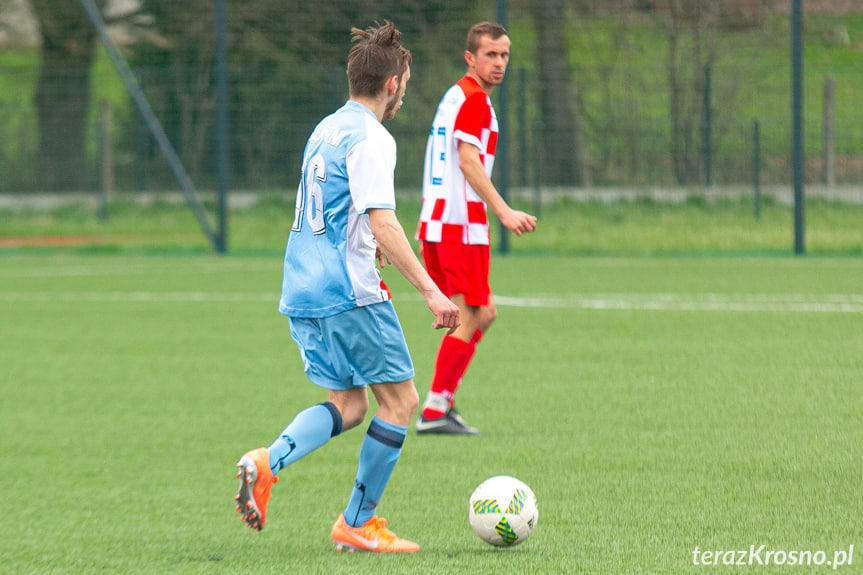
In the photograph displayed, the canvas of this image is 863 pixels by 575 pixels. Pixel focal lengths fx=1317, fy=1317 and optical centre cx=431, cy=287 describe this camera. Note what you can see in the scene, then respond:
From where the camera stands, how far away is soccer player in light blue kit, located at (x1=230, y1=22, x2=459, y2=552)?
4102mm

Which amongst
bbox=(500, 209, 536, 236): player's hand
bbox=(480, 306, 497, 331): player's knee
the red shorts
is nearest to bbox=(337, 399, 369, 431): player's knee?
bbox=(500, 209, 536, 236): player's hand

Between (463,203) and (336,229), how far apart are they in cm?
240

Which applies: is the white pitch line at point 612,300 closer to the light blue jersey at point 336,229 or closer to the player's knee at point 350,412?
the player's knee at point 350,412

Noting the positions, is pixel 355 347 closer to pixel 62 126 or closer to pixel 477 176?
pixel 477 176

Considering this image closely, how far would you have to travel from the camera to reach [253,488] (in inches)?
153

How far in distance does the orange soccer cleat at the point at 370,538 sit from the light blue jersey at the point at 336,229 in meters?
0.69

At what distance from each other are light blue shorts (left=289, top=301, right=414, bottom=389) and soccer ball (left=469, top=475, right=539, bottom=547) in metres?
0.46

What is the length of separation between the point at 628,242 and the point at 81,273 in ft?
21.8

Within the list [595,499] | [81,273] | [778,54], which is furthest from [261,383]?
[778,54]

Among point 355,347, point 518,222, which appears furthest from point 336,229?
Result: point 518,222

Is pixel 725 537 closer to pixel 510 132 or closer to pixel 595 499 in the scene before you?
pixel 595 499

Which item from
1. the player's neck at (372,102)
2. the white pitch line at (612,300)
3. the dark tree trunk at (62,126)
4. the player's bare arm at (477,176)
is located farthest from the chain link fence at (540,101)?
the player's neck at (372,102)

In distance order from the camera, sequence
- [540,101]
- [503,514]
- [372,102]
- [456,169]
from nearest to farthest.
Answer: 1. [503,514]
2. [372,102]
3. [456,169]
4. [540,101]

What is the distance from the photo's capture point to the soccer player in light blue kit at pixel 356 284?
4.10 m
